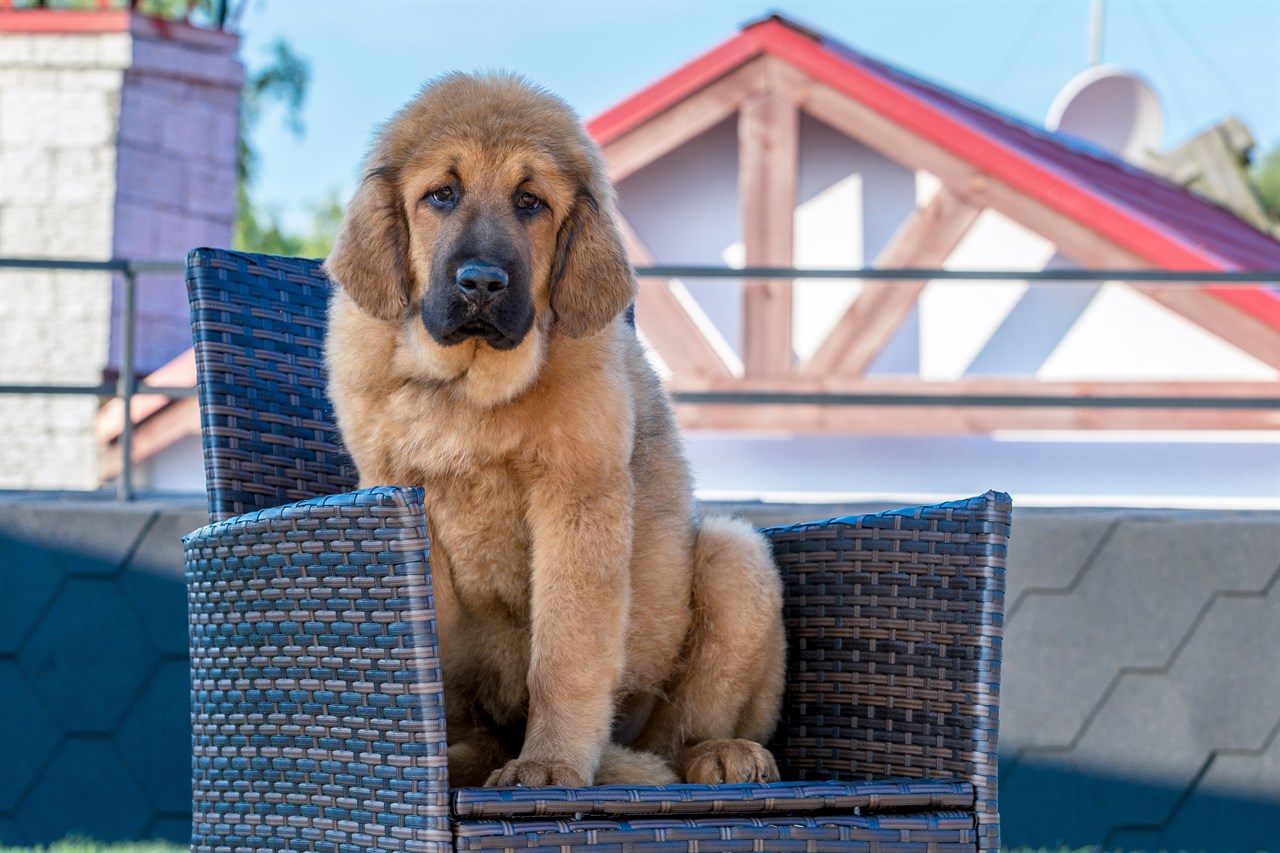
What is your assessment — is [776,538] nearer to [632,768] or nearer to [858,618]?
[858,618]

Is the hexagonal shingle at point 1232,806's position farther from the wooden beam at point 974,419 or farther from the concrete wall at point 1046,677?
the wooden beam at point 974,419

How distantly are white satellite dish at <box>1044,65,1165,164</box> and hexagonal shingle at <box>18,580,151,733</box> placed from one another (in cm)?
1329

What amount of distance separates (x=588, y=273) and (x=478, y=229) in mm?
225

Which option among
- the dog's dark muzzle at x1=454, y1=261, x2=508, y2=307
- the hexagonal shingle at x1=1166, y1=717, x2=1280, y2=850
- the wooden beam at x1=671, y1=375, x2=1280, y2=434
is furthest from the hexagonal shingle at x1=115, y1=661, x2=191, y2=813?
the wooden beam at x1=671, y1=375, x2=1280, y2=434

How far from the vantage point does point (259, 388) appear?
2707mm

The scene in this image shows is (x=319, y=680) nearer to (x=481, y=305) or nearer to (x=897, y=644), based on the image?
(x=481, y=305)

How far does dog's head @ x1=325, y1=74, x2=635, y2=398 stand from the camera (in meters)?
2.41

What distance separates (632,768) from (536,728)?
0.68 ft

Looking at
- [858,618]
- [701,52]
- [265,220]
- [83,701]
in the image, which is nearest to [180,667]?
[83,701]

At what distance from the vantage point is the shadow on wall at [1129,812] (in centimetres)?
433

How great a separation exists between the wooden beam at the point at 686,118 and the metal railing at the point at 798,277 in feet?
16.0

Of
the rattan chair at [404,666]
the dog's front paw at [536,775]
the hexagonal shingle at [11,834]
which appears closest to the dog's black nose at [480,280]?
the rattan chair at [404,666]

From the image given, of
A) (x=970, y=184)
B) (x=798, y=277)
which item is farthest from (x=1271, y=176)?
(x=798, y=277)

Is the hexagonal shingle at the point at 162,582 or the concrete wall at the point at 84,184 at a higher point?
the concrete wall at the point at 84,184
